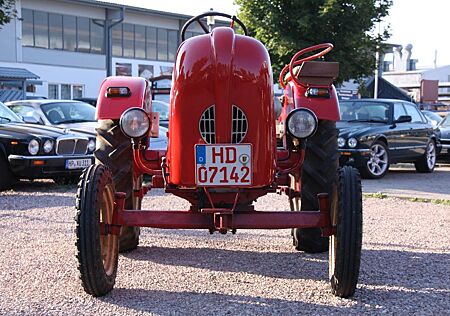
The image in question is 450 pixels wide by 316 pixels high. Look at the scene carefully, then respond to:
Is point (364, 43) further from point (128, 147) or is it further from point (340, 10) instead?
point (128, 147)

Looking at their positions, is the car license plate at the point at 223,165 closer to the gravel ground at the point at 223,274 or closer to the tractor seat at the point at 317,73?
the gravel ground at the point at 223,274

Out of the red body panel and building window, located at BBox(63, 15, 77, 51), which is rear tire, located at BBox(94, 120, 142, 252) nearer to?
the red body panel

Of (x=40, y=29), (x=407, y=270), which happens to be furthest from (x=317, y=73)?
(x=40, y=29)

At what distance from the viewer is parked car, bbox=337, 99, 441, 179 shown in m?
13.7

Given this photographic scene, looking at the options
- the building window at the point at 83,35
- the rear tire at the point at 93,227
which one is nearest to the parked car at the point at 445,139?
the rear tire at the point at 93,227

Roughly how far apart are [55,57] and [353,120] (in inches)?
1224

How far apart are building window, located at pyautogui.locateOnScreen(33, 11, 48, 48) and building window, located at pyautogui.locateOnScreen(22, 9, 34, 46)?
266mm

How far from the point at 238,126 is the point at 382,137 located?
32.0 feet

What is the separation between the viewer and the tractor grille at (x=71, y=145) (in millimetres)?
11531

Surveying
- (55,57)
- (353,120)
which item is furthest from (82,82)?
(353,120)

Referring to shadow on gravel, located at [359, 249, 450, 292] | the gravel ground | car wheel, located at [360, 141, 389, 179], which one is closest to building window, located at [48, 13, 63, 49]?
car wheel, located at [360, 141, 389, 179]

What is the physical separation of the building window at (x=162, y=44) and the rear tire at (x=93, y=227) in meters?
44.2

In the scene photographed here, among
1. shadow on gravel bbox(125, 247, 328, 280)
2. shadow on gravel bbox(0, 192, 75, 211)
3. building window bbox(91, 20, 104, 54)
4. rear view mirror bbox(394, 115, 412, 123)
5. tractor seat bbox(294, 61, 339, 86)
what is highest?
building window bbox(91, 20, 104, 54)

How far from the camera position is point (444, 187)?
42.9 feet
